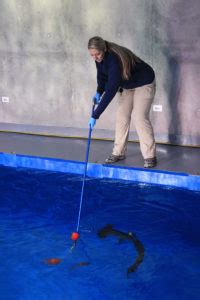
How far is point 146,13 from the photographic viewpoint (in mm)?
4918

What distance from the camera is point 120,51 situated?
12.8ft

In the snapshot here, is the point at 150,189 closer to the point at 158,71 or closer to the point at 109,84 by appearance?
the point at 109,84

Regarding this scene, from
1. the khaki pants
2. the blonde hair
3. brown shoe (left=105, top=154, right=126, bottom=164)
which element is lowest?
brown shoe (left=105, top=154, right=126, bottom=164)

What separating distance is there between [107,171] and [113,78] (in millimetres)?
1015

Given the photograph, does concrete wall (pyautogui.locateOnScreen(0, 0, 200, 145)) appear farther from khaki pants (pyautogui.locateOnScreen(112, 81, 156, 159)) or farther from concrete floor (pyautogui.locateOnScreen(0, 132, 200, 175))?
khaki pants (pyautogui.locateOnScreen(112, 81, 156, 159))

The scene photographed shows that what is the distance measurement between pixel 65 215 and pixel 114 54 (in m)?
1.37

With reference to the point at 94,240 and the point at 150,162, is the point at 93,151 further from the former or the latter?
the point at 94,240

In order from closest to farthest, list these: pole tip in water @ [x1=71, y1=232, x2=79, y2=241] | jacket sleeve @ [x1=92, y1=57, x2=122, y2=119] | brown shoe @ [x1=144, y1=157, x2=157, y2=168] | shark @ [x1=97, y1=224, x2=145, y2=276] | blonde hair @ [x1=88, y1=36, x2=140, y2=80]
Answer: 1. shark @ [x1=97, y1=224, x2=145, y2=276]
2. pole tip in water @ [x1=71, y1=232, x2=79, y2=241]
3. blonde hair @ [x1=88, y1=36, x2=140, y2=80]
4. jacket sleeve @ [x1=92, y1=57, x2=122, y2=119]
5. brown shoe @ [x1=144, y1=157, x2=157, y2=168]

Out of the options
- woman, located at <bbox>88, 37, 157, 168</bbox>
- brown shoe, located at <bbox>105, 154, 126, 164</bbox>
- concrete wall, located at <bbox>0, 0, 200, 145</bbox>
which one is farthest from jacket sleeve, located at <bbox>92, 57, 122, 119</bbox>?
concrete wall, located at <bbox>0, 0, 200, 145</bbox>

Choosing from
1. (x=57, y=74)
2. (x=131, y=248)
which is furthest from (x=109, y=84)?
(x=57, y=74)

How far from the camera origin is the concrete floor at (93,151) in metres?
4.46

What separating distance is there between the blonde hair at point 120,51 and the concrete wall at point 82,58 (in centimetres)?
101

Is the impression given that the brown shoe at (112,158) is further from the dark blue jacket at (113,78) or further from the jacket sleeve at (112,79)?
the jacket sleeve at (112,79)

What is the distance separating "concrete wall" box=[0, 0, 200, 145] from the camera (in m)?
4.90
